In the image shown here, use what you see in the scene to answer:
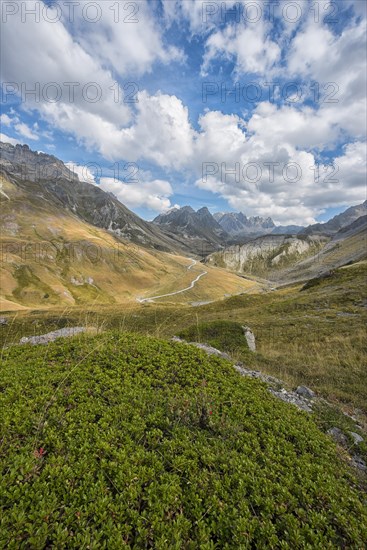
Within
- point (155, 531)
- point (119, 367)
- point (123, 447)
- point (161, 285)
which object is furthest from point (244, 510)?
point (161, 285)

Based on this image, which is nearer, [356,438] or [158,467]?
[158,467]

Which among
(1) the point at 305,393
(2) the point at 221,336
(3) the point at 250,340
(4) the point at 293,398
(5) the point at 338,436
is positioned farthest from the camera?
(2) the point at 221,336

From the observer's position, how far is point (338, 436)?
8.09 meters

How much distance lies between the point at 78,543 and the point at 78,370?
4727 mm

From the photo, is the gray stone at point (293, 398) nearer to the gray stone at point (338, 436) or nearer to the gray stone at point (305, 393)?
the gray stone at point (305, 393)

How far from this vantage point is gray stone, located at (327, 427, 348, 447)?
782 centimetres

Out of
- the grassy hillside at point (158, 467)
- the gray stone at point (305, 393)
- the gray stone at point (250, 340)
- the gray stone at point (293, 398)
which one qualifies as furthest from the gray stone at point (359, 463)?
Result: the gray stone at point (250, 340)

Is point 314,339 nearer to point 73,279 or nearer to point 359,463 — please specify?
point 359,463

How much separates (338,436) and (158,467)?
634 cm

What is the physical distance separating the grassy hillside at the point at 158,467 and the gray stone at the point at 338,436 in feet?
3.41

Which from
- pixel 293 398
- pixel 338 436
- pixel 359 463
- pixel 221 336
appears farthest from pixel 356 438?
pixel 221 336

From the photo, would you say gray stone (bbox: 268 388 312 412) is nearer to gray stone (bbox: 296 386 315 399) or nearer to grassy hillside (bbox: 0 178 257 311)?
gray stone (bbox: 296 386 315 399)

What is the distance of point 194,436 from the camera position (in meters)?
6.18

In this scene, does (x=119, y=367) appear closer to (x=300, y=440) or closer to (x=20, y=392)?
(x=20, y=392)
